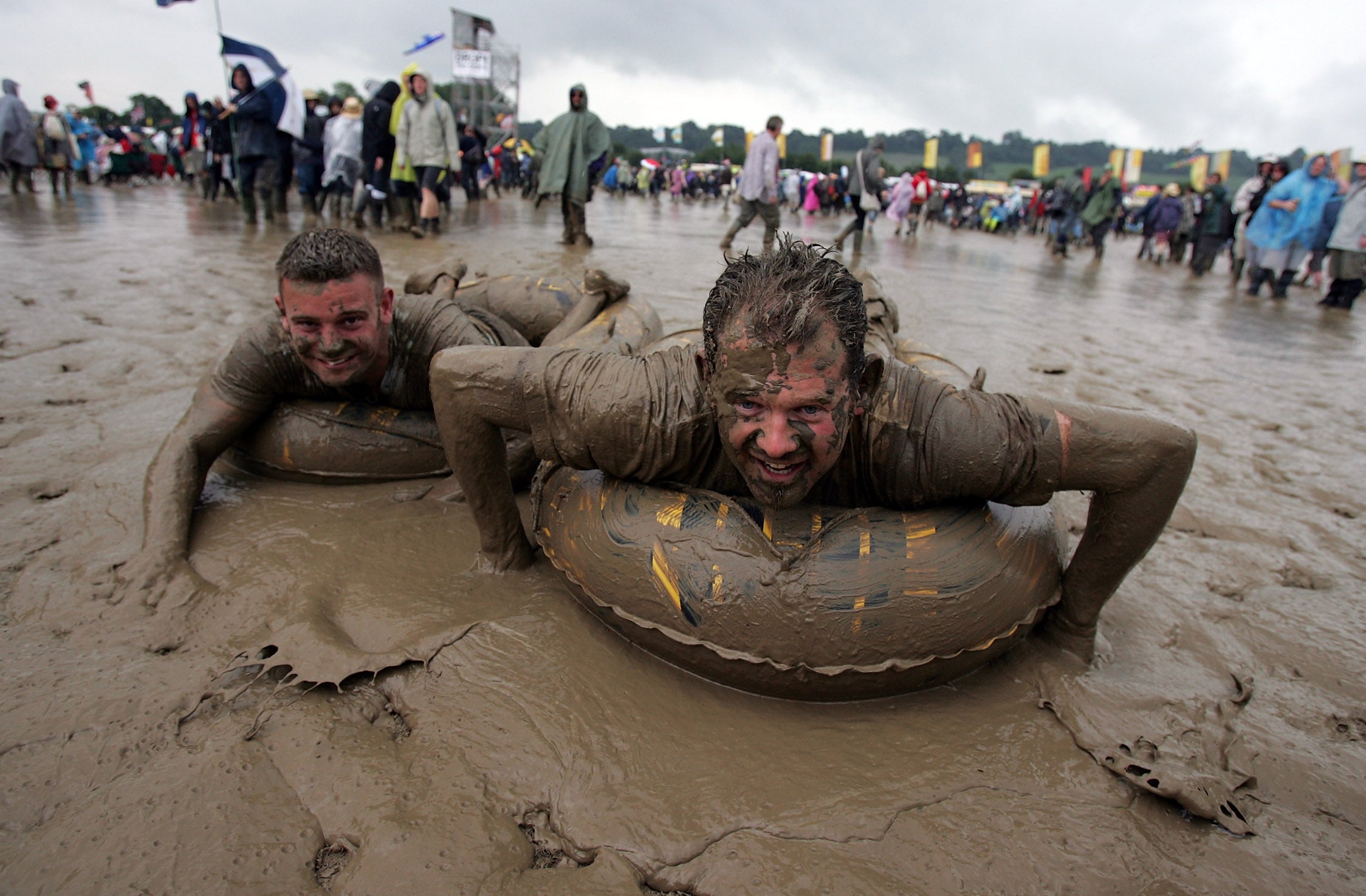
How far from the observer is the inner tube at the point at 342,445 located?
11.0ft

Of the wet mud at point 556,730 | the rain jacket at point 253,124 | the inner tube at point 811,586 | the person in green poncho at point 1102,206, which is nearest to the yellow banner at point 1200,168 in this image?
the person in green poncho at point 1102,206

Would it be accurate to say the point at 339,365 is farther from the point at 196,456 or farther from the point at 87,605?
the point at 87,605

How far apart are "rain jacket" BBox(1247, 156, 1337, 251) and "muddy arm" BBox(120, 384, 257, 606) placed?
510 inches

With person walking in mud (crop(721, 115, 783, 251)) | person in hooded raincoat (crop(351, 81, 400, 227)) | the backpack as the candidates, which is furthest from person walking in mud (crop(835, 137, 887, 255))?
the backpack

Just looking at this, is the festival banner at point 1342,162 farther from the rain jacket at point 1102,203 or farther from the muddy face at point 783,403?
the muddy face at point 783,403

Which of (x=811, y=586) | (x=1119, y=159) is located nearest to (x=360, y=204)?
(x=811, y=586)

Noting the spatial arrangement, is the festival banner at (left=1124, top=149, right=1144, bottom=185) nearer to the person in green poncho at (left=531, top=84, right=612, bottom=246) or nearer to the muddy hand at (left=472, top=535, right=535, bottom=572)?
the person in green poncho at (left=531, top=84, right=612, bottom=246)

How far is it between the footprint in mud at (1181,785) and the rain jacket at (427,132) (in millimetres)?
9416

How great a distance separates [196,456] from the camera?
10.2ft

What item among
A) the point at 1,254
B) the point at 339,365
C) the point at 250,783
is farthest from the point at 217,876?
the point at 1,254

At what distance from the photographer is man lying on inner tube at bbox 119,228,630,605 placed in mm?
2781

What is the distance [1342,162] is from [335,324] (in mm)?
17856

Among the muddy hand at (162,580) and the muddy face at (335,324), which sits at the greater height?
the muddy face at (335,324)

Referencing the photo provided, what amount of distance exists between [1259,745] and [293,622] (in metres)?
3.02
